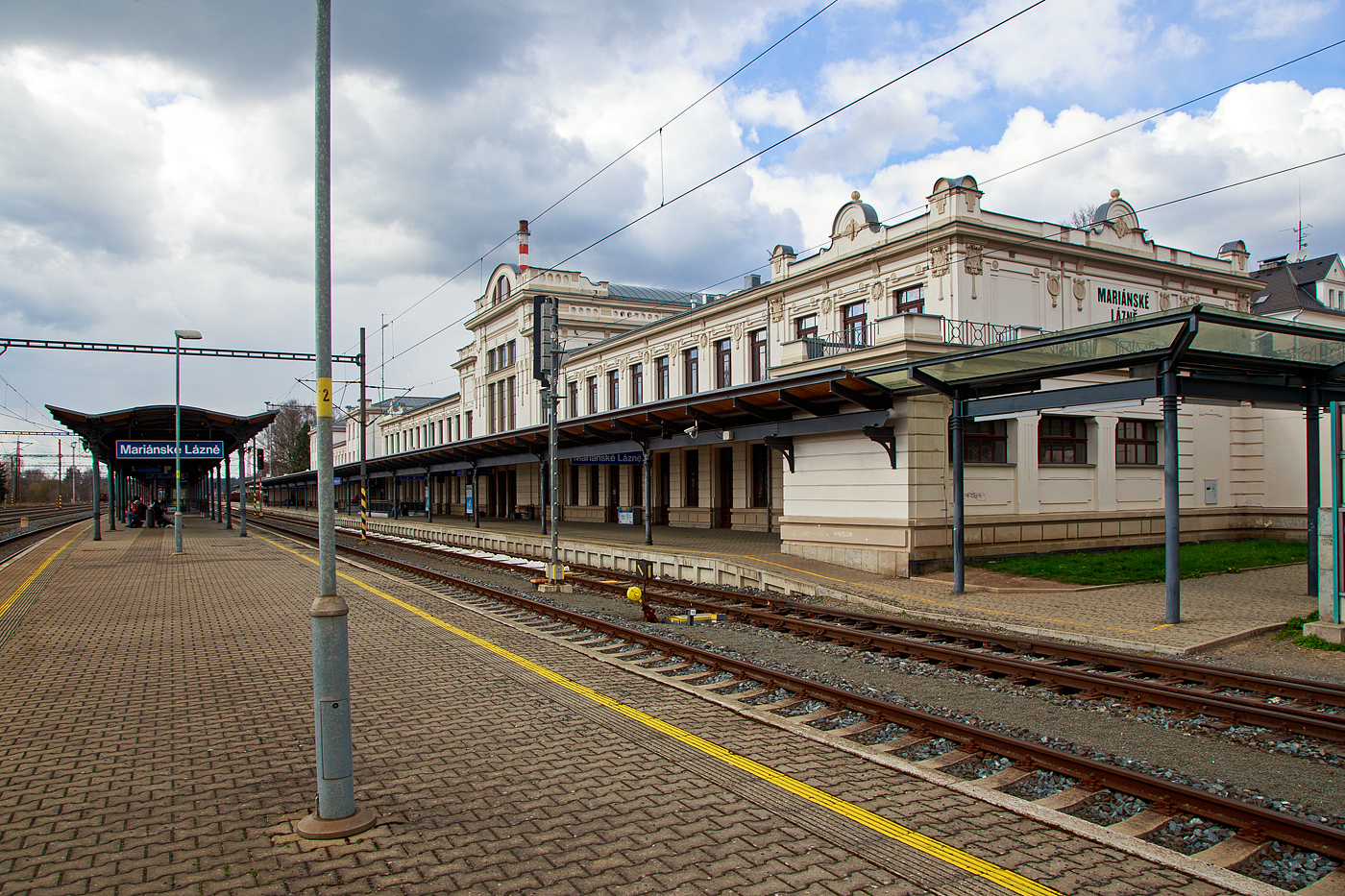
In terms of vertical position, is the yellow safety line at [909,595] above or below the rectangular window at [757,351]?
below

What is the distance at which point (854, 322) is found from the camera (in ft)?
74.5

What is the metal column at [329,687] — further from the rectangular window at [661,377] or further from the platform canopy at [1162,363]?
the rectangular window at [661,377]

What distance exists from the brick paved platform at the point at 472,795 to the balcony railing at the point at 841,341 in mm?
13231

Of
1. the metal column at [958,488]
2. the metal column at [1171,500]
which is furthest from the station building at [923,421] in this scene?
the metal column at [958,488]

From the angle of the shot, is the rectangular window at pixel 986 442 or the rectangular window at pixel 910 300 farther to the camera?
the rectangular window at pixel 910 300

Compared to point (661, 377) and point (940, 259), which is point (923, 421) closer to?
point (940, 259)

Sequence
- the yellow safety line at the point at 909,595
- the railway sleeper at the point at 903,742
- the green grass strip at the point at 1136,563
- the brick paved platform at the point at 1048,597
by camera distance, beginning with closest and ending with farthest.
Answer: the railway sleeper at the point at 903,742 → the brick paved platform at the point at 1048,597 → the yellow safety line at the point at 909,595 → the green grass strip at the point at 1136,563

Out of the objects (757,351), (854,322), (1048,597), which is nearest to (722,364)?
(757,351)

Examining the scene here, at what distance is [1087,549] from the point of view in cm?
2009

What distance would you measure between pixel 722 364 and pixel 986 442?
43.4ft

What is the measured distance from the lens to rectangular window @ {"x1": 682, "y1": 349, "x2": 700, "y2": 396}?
31500mm

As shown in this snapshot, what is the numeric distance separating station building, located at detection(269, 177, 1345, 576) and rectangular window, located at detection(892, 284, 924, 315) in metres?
0.06

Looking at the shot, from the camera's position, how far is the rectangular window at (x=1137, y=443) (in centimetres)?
2150

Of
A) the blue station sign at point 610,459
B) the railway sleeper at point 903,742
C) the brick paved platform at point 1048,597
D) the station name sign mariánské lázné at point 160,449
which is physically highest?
the station name sign mariánské lázné at point 160,449
